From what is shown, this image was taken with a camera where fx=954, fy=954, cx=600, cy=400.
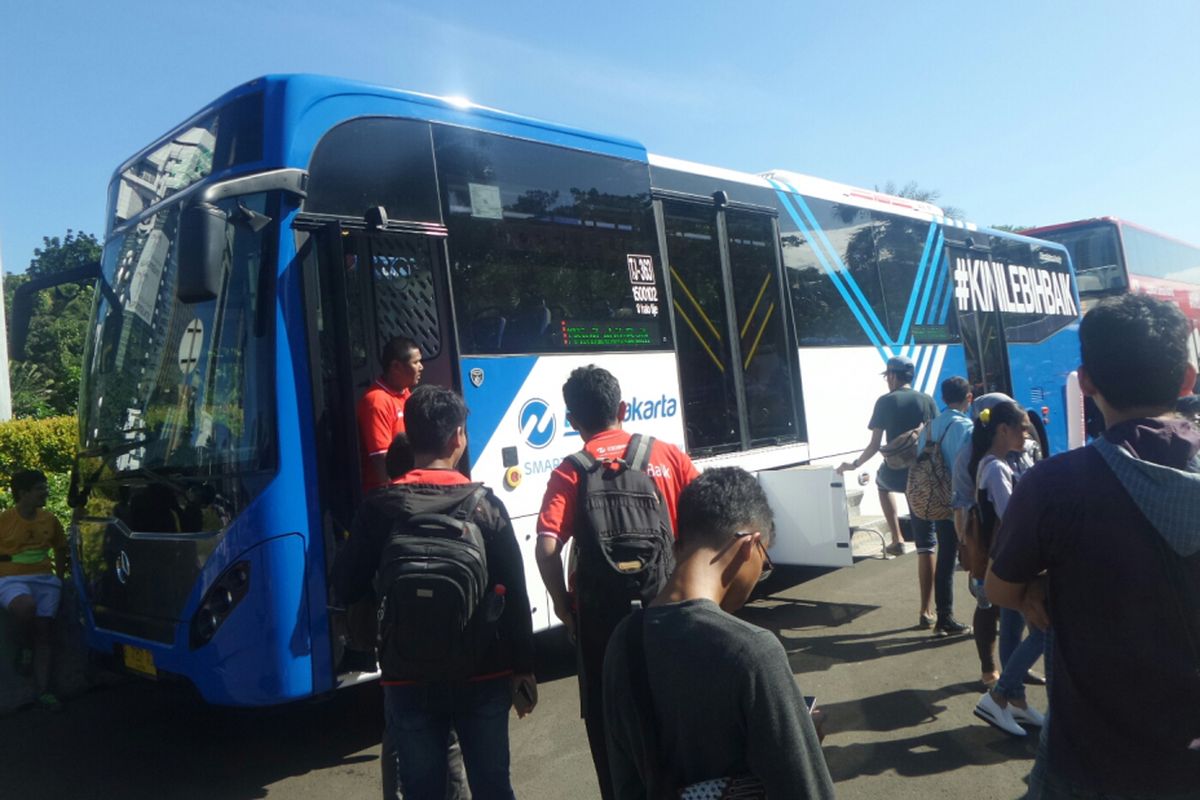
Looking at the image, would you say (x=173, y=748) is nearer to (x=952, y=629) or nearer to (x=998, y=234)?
(x=952, y=629)

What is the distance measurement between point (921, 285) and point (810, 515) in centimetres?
415

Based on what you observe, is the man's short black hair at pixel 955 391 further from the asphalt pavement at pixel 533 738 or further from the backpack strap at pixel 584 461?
the backpack strap at pixel 584 461

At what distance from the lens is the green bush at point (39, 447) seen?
13391 millimetres

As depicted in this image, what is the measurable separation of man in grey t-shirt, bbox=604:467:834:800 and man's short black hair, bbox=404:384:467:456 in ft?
4.63

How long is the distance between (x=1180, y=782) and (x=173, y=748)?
537 centimetres

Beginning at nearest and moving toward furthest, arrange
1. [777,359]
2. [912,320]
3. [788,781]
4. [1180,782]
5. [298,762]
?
[788,781] < [1180,782] < [298,762] < [777,359] < [912,320]

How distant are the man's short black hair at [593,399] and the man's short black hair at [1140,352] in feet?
6.38

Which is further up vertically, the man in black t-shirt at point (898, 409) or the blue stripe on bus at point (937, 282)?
the blue stripe on bus at point (937, 282)

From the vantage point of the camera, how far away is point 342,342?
16.7ft

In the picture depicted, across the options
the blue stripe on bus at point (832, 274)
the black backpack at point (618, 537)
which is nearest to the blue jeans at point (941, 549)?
the blue stripe on bus at point (832, 274)

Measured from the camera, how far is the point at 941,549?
22.0 ft

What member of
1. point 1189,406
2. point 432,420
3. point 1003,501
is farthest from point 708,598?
point 1189,406

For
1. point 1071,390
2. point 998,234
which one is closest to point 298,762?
point 998,234

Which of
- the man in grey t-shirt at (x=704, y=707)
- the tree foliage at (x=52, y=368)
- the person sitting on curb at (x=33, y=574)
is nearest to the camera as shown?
the man in grey t-shirt at (x=704, y=707)
